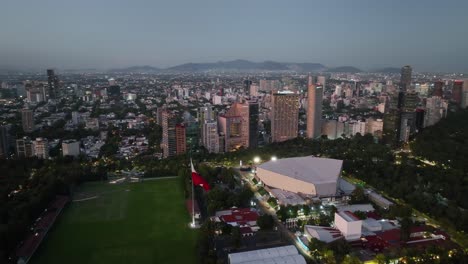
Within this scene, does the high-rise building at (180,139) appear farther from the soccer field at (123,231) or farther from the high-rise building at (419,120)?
the high-rise building at (419,120)

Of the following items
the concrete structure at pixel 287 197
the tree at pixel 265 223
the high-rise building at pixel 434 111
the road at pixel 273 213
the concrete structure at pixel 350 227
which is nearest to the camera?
the road at pixel 273 213

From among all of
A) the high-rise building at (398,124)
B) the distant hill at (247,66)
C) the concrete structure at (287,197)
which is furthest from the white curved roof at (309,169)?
the distant hill at (247,66)

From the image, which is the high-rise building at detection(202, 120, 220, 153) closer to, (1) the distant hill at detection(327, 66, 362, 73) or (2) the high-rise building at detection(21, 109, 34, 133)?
(2) the high-rise building at detection(21, 109, 34, 133)

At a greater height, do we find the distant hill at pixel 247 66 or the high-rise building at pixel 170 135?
the distant hill at pixel 247 66

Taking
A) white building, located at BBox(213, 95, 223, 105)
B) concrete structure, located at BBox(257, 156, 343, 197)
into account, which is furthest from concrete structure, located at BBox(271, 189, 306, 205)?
white building, located at BBox(213, 95, 223, 105)

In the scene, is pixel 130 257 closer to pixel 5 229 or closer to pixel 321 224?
pixel 5 229

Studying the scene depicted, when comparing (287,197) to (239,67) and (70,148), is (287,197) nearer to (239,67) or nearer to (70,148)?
(70,148)

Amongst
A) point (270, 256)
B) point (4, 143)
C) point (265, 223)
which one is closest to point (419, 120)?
point (265, 223)
